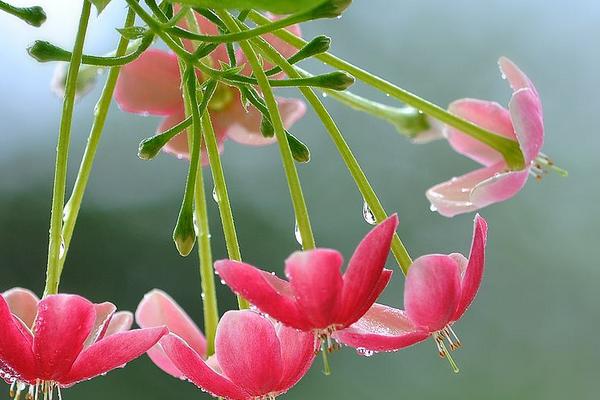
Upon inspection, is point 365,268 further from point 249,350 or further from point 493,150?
point 493,150

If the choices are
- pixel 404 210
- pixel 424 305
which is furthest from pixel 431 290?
pixel 404 210

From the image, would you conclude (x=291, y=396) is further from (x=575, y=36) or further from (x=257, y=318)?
(x=257, y=318)

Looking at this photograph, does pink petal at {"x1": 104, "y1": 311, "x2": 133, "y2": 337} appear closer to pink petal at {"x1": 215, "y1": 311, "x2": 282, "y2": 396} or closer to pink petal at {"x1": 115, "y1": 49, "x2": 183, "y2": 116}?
pink petal at {"x1": 215, "y1": 311, "x2": 282, "y2": 396}

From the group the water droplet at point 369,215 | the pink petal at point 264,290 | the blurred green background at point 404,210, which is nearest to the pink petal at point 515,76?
the water droplet at point 369,215

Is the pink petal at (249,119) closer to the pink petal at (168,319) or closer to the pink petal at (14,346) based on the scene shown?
the pink petal at (168,319)

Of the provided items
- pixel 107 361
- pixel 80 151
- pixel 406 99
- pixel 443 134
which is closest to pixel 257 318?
pixel 107 361

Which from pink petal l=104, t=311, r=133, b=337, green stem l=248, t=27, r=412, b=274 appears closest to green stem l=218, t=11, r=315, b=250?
green stem l=248, t=27, r=412, b=274

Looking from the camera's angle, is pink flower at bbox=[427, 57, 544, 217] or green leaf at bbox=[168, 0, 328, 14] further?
pink flower at bbox=[427, 57, 544, 217]
